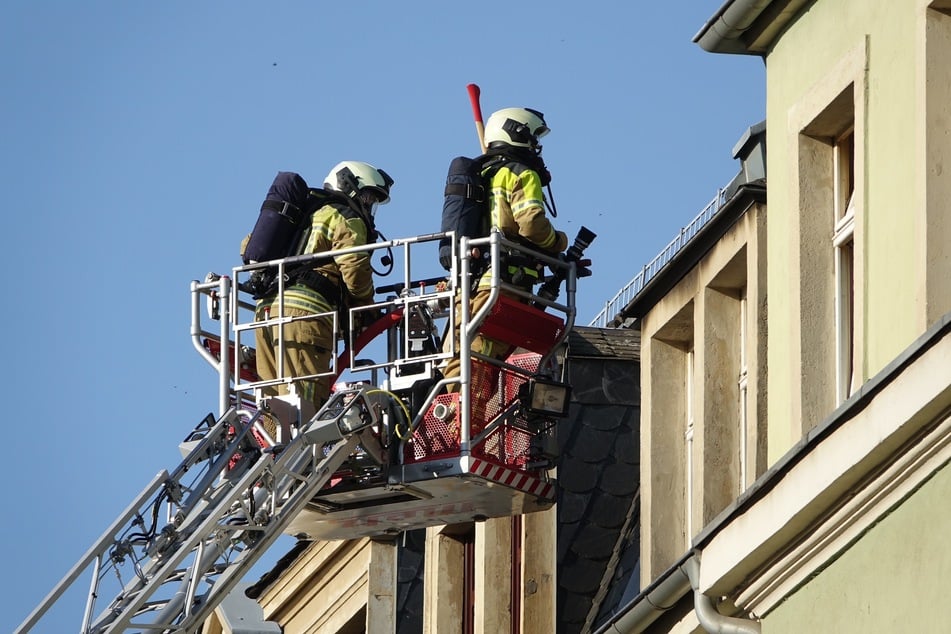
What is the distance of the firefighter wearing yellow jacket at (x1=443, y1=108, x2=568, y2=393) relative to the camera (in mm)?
15625

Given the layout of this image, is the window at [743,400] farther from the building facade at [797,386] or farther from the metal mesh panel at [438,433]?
the metal mesh panel at [438,433]

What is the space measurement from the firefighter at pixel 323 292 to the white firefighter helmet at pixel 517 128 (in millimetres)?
1029

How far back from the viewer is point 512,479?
50.3ft

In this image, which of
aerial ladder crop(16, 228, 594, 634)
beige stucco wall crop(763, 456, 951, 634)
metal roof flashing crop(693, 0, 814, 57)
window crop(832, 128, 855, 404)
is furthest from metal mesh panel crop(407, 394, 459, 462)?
beige stucco wall crop(763, 456, 951, 634)

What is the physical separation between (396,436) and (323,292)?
1.27 metres

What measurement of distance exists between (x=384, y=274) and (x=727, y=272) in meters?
3.63

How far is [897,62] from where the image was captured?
34.8ft

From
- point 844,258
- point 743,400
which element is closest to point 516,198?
point 743,400

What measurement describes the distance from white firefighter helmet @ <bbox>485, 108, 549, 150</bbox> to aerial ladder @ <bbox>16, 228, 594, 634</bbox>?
2.37 feet

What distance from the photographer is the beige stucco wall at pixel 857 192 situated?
10328 millimetres

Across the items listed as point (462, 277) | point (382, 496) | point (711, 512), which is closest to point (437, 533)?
point (382, 496)

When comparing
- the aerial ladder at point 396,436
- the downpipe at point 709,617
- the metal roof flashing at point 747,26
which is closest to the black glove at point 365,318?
the aerial ladder at point 396,436

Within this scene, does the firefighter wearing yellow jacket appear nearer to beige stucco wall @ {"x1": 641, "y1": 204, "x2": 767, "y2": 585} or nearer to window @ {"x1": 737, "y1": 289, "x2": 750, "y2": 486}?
beige stucco wall @ {"x1": 641, "y1": 204, "x2": 767, "y2": 585}

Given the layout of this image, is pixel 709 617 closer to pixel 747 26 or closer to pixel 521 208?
pixel 747 26
